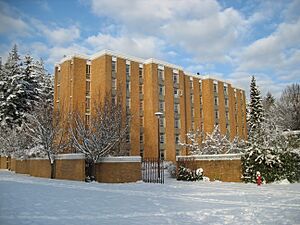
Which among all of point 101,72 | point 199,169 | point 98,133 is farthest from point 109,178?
point 101,72

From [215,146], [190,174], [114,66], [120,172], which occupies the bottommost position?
[190,174]

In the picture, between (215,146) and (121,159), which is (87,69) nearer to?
(215,146)

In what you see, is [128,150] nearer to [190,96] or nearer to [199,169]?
[190,96]

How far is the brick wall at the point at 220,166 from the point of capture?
2236 cm

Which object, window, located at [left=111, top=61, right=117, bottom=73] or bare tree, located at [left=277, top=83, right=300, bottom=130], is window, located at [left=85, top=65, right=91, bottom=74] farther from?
bare tree, located at [left=277, top=83, right=300, bottom=130]

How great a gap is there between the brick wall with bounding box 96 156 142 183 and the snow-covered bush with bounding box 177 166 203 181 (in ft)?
13.3

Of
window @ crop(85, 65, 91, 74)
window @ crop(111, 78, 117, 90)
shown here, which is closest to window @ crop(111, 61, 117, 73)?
window @ crop(111, 78, 117, 90)

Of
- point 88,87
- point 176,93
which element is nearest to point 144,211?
point 88,87

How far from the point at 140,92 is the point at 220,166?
92.5ft

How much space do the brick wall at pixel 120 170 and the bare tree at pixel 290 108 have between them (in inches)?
1138

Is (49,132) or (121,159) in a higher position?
(49,132)

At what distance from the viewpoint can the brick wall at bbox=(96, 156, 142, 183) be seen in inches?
851

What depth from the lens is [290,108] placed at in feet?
151

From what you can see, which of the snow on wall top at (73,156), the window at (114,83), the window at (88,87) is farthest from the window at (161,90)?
the snow on wall top at (73,156)
